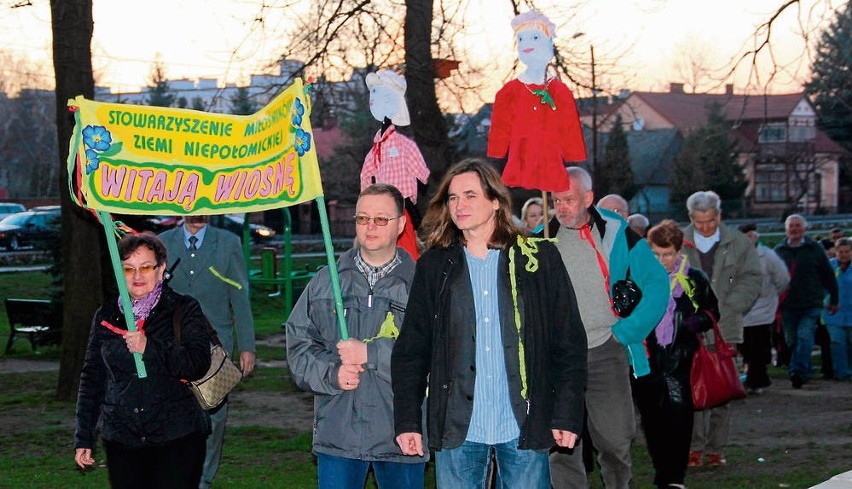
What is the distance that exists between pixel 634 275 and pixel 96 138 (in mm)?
2986

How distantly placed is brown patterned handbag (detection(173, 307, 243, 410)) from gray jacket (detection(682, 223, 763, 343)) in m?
4.88

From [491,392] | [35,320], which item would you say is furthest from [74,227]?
[491,392]

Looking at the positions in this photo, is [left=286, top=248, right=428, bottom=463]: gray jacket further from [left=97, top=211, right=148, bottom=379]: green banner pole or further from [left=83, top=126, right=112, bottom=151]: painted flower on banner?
[left=83, top=126, right=112, bottom=151]: painted flower on banner

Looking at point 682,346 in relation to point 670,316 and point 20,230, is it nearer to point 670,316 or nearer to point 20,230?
point 670,316

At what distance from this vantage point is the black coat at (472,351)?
456 cm

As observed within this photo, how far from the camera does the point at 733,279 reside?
950 centimetres

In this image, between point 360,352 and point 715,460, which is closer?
point 360,352

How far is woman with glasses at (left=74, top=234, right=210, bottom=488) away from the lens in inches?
203

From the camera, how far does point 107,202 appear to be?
17.7 ft

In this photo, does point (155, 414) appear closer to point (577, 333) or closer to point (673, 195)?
point (577, 333)

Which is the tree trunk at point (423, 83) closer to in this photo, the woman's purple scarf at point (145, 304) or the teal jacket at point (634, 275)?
the teal jacket at point (634, 275)

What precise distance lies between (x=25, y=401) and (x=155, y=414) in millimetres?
8591

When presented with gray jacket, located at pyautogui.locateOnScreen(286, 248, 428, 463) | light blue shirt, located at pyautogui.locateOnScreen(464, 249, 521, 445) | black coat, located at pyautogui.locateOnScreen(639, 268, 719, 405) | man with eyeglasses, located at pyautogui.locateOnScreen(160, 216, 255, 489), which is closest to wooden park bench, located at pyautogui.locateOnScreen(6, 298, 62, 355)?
man with eyeglasses, located at pyautogui.locateOnScreen(160, 216, 255, 489)

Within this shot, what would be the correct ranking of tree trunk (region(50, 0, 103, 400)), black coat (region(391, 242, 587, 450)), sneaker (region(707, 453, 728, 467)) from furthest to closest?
tree trunk (region(50, 0, 103, 400)), sneaker (region(707, 453, 728, 467)), black coat (region(391, 242, 587, 450))
